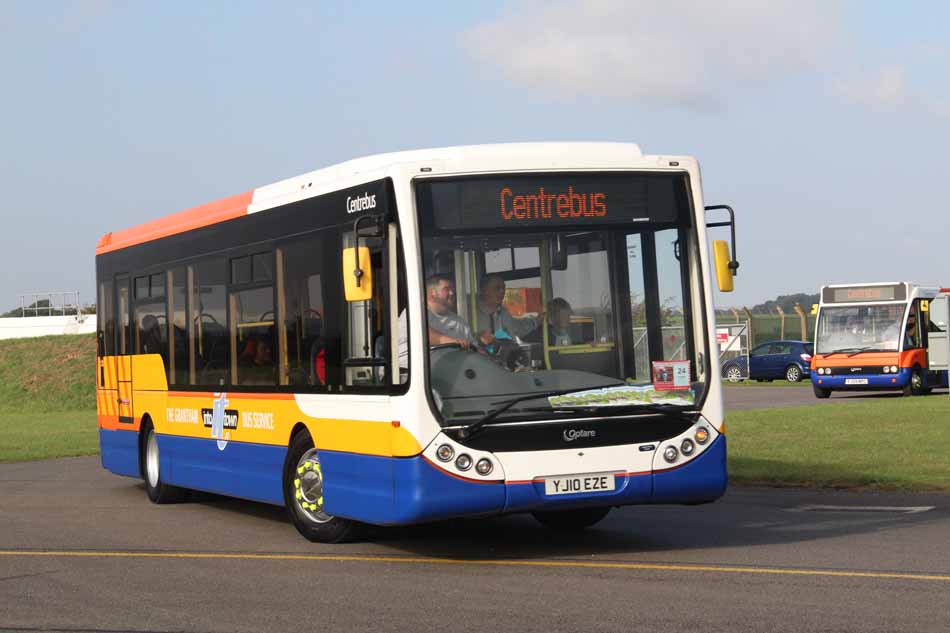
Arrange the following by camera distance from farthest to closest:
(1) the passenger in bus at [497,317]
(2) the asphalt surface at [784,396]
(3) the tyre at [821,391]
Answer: (3) the tyre at [821,391]
(2) the asphalt surface at [784,396]
(1) the passenger in bus at [497,317]

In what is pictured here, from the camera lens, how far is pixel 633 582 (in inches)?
381

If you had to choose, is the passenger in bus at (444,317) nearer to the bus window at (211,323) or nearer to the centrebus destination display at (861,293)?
the bus window at (211,323)

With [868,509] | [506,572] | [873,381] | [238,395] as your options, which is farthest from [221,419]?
[873,381]

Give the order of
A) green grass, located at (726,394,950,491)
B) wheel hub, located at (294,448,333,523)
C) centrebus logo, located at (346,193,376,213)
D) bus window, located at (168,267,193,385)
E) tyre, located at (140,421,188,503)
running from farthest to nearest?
green grass, located at (726,394,950,491), tyre, located at (140,421,188,503), bus window, located at (168,267,193,385), wheel hub, located at (294,448,333,523), centrebus logo, located at (346,193,376,213)

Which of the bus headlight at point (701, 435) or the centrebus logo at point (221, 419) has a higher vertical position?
the centrebus logo at point (221, 419)

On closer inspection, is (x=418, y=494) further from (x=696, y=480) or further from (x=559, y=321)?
(x=696, y=480)

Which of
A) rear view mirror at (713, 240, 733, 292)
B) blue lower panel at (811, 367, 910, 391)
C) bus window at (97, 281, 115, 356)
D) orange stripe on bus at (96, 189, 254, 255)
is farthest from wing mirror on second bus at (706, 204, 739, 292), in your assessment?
blue lower panel at (811, 367, 910, 391)

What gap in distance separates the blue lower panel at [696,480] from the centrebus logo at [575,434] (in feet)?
1.90

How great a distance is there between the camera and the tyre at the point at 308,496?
12.3 meters

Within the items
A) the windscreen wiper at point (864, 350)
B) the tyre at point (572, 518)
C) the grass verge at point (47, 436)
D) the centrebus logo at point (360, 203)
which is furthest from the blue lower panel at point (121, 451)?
the windscreen wiper at point (864, 350)

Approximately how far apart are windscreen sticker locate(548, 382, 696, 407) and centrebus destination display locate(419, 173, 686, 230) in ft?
3.93

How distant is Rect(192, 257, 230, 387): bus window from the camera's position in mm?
14453

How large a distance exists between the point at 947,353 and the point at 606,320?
92.6 feet

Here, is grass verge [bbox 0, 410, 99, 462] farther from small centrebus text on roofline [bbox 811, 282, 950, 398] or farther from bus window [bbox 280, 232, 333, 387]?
small centrebus text on roofline [bbox 811, 282, 950, 398]
